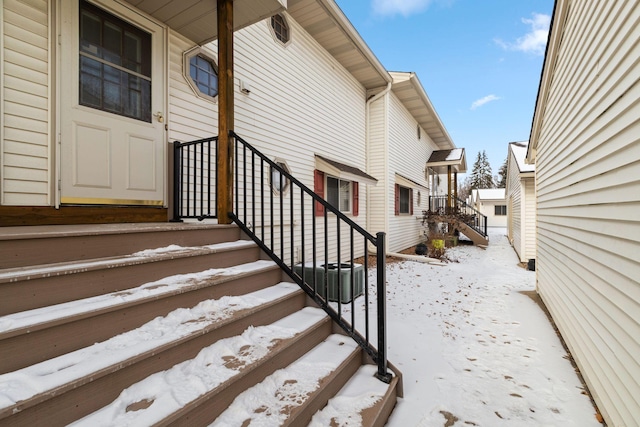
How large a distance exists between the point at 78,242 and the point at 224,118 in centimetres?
177

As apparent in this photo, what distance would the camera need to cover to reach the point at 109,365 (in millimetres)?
1243

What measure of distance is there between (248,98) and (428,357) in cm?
443

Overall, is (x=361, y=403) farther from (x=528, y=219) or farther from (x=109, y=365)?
(x=528, y=219)

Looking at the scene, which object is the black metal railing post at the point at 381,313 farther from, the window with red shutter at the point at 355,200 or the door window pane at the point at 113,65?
the window with red shutter at the point at 355,200

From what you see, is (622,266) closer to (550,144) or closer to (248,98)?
(550,144)

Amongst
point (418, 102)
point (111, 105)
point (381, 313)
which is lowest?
point (381, 313)

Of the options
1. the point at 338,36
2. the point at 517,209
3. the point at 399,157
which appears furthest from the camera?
the point at 517,209

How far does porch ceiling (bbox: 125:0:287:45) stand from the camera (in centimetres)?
311

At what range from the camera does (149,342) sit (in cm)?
Answer: 145

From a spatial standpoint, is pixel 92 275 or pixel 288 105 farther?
pixel 288 105

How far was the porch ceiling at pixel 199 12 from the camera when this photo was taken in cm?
311

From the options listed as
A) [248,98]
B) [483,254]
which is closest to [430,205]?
[483,254]

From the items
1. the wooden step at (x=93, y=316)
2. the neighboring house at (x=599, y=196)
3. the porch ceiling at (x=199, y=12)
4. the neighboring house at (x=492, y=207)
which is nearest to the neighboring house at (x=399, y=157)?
the neighboring house at (x=599, y=196)

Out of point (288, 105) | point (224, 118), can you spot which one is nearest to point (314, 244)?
point (224, 118)
